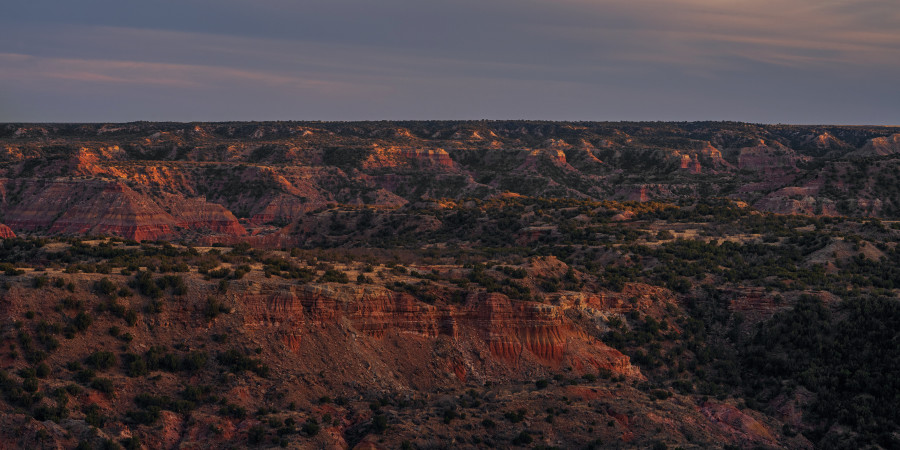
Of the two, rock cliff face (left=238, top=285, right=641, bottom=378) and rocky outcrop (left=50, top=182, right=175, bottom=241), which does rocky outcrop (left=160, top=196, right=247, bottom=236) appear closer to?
rocky outcrop (left=50, top=182, right=175, bottom=241)

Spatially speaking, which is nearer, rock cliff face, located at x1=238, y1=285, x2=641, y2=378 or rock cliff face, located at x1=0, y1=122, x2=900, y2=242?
rock cliff face, located at x1=238, y1=285, x2=641, y2=378

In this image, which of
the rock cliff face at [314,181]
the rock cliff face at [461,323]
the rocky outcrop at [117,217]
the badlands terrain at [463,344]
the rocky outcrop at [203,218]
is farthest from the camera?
the rocky outcrop at [203,218]

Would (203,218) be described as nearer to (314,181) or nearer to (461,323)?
(314,181)

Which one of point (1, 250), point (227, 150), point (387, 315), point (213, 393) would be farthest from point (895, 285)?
point (227, 150)

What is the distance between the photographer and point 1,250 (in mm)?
48312

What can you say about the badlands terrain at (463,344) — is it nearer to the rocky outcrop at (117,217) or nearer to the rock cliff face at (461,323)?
the rock cliff face at (461,323)

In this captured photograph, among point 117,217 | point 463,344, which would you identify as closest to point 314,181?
point 117,217

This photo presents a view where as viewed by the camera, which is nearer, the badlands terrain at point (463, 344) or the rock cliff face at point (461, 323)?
the badlands terrain at point (463, 344)

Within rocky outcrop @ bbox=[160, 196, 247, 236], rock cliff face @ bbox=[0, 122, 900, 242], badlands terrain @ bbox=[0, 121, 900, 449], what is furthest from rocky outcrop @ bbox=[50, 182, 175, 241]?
badlands terrain @ bbox=[0, 121, 900, 449]

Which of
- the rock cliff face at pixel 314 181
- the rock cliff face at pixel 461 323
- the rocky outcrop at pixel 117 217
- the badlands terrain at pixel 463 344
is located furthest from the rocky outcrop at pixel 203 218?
the rock cliff face at pixel 461 323

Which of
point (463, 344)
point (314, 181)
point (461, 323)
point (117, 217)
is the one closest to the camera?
point (463, 344)

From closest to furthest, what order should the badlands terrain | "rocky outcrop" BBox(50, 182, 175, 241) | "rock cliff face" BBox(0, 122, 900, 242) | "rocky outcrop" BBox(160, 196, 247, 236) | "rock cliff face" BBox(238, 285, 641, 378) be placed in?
the badlands terrain < "rock cliff face" BBox(238, 285, 641, 378) < "rocky outcrop" BBox(50, 182, 175, 241) < "rock cliff face" BBox(0, 122, 900, 242) < "rocky outcrop" BBox(160, 196, 247, 236)

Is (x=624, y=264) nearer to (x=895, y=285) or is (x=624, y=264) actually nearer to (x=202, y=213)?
(x=895, y=285)

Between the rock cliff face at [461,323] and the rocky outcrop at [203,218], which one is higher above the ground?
the rock cliff face at [461,323]
